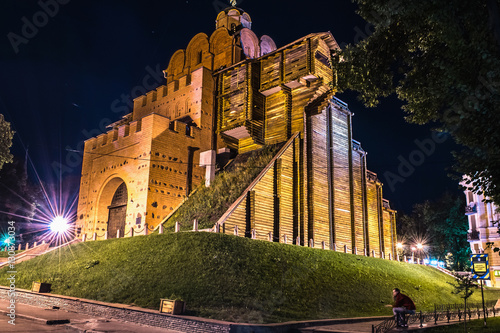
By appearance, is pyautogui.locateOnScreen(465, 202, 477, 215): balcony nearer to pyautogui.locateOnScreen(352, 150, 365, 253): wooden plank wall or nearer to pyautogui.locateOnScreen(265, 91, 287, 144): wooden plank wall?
pyautogui.locateOnScreen(352, 150, 365, 253): wooden plank wall

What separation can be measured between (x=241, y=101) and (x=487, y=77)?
21.2m

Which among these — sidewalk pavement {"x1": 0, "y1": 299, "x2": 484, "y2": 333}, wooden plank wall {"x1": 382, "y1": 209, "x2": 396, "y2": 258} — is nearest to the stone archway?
sidewalk pavement {"x1": 0, "y1": 299, "x2": 484, "y2": 333}

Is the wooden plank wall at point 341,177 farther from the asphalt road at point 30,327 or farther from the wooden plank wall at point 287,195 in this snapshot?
the asphalt road at point 30,327

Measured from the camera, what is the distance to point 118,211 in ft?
94.0

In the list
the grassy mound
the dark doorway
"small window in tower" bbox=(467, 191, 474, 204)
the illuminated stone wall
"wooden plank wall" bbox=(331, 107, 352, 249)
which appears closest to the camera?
the grassy mound

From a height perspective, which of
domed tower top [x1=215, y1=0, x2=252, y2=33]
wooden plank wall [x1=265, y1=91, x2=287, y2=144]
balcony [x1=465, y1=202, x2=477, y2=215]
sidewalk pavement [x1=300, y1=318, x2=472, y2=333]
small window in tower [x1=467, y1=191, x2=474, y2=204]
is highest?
domed tower top [x1=215, y1=0, x2=252, y2=33]

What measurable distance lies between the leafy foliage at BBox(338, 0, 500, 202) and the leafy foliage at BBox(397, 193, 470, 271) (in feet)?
111

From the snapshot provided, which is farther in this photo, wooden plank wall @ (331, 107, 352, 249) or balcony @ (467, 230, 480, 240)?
balcony @ (467, 230, 480, 240)

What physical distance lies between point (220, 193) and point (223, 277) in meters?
10.4

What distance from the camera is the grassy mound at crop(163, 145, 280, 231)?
2173 cm

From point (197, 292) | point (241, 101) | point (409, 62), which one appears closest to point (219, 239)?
point (197, 292)

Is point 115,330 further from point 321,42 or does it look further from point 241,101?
point 321,42

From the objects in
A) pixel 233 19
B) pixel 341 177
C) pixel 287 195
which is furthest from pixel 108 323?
pixel 233 19

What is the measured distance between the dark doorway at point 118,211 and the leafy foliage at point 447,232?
32783mm
